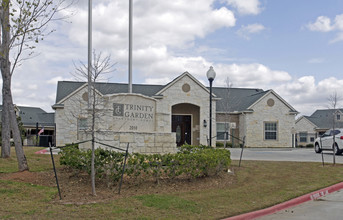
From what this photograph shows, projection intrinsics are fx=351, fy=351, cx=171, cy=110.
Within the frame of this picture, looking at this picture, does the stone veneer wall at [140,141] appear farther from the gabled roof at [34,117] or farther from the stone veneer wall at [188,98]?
the gabled roof at [34,117]

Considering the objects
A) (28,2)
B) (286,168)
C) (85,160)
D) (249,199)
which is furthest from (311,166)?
(28,2)

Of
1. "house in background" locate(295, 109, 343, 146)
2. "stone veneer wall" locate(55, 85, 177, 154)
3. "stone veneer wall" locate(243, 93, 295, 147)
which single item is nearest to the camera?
"stone veneer wall" locate(55, 85, 177, 154)

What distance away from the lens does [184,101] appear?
2928cm

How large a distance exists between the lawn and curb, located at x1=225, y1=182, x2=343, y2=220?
0.58 ft

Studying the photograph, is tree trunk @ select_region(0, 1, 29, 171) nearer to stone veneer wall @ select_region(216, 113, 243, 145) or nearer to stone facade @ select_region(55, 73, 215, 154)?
stone facade @ select_region(55, 73, 215, 154)

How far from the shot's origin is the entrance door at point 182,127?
101 feet

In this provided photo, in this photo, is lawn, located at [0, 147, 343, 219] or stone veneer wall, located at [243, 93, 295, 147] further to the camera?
stone veneer wall, located at [243, 93, 295, 147]

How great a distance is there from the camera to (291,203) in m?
8.19

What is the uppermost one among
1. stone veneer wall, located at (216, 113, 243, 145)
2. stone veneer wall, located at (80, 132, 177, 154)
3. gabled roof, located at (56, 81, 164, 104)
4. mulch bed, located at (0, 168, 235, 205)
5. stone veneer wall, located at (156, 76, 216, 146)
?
gabled roof, located at (56, 81, 164, 104)

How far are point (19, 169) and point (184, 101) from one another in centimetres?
2002

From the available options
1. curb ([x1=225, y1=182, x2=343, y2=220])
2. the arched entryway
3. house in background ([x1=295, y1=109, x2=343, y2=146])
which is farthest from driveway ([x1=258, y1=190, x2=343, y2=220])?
house in background ([x1=295, y1=109, x2=343, y2=146])

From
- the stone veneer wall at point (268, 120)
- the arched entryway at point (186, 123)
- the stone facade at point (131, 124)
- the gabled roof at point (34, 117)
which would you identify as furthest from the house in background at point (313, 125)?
the stone facade at point (131, 124)

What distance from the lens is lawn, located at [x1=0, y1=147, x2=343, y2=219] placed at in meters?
6.59

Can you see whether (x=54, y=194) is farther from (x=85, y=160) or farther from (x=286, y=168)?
(x=286, y=168)
